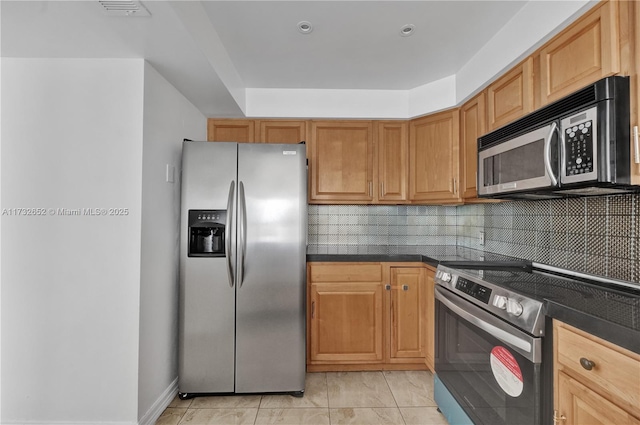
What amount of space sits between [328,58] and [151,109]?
4.13 ft

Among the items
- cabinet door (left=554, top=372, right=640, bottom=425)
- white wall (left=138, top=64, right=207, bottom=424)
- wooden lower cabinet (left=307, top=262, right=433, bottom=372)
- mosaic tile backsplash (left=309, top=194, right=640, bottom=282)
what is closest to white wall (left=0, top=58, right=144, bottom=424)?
white wall (left=138, top=64, right=207, bottom=424)

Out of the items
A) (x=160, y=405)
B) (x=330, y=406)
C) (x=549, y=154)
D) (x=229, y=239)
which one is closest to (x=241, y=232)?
(x=229, y=239)

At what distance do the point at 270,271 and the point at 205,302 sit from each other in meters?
0.49

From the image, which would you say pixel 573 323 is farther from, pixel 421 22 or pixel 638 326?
pixel 421 22

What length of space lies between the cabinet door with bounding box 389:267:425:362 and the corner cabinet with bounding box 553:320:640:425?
53.3 inches

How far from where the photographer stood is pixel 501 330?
1304 mm

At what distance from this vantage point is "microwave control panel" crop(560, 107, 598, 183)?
3.81 ft

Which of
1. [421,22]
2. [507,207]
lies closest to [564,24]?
[421,22]

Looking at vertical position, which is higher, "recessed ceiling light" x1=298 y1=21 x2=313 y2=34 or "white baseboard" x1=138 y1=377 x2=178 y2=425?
"recessed ceiling light" x1=298 y1=21 x2=313 y2=34

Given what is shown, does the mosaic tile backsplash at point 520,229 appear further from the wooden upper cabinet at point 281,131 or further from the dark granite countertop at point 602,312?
the wooden upper cabinet at point 281,131

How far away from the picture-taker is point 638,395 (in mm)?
830

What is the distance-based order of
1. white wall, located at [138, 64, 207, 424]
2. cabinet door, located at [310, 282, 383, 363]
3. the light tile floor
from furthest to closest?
cabinet door, located at [310, 282, 383, 363]
the light tile floor
white wall, located at [138, 64, 207, 424]

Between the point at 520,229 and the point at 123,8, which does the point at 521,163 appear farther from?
the point at 123,8

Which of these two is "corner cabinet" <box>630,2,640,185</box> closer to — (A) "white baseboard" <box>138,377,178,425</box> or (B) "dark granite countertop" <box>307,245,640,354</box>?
(B) "dark granite countertop" <box>307,245,640,354</box>
